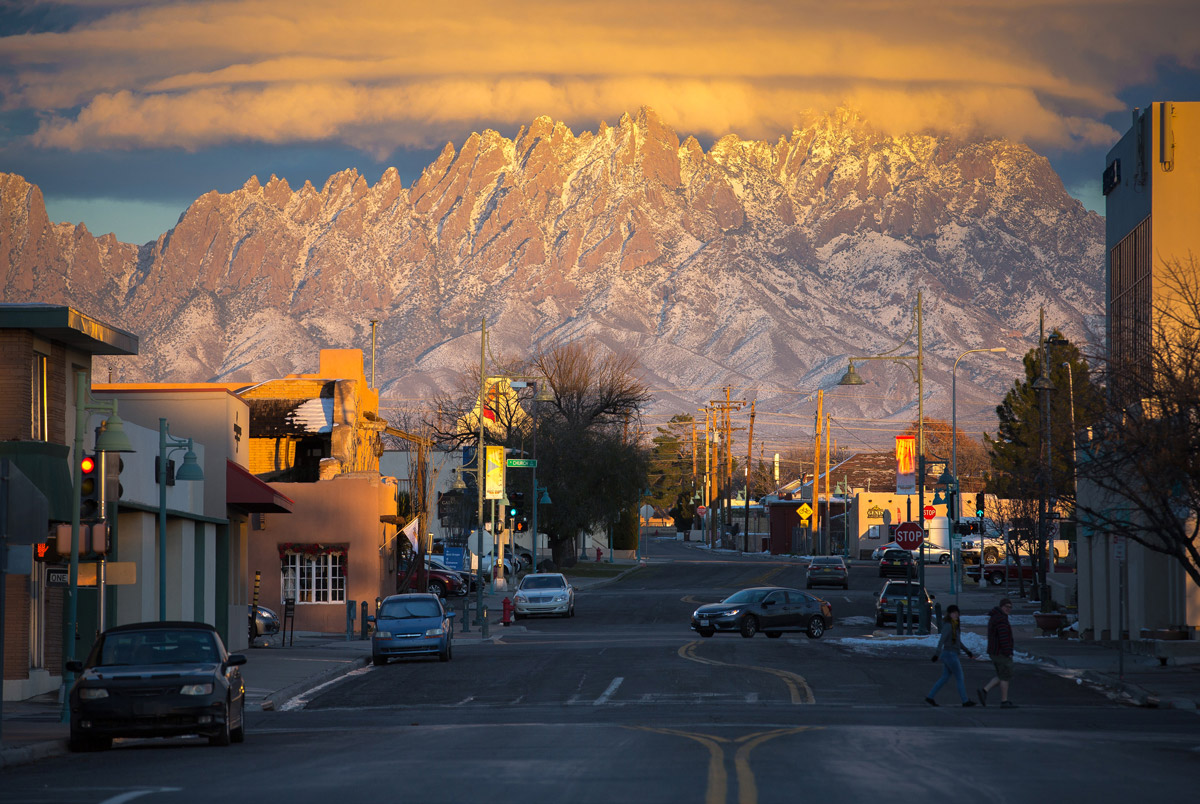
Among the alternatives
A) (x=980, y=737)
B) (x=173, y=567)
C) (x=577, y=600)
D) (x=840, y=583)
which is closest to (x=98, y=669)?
(x=980, y=737)

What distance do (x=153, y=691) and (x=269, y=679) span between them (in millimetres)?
11348

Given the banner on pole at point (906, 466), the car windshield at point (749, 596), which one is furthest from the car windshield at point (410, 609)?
the banner on pole at point (906, 466)

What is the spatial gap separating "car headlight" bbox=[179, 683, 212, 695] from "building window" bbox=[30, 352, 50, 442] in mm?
8604

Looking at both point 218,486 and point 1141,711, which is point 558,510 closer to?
point 218,486

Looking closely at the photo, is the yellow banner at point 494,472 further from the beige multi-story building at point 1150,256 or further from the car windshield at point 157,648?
the car windshield at point 157,648

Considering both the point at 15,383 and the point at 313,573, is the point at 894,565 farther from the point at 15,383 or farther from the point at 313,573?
the point at 15,383

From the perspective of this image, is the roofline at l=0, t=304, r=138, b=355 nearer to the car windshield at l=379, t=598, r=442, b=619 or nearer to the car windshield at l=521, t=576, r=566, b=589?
the car windshield at l=379, t=598, r=442, b=619

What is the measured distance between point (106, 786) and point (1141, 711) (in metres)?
15.5

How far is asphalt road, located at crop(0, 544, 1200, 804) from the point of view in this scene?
1301 cm

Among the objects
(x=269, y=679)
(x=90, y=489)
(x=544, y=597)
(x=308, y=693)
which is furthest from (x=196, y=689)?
(x=544, y=597)

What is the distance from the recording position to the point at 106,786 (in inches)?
541

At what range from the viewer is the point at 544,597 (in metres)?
50.8

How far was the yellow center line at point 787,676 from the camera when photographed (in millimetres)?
24484

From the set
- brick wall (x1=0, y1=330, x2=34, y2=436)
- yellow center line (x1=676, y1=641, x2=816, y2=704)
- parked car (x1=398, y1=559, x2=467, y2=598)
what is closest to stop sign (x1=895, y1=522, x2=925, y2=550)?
yellow center line (x1=676, y1=641, x2=816, y2=704)
